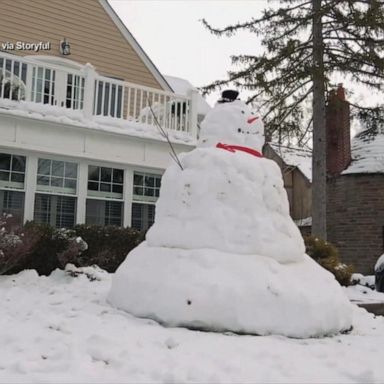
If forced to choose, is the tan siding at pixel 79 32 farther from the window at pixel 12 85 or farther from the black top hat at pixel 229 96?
the black top hat at pixel 229 96

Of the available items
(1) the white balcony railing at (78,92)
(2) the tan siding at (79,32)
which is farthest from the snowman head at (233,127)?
(2) the tan siding at (79,32)

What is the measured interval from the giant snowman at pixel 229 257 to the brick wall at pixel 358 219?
10.2 metres

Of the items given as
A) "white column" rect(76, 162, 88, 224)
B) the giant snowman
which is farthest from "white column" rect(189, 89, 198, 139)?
the giant snowman

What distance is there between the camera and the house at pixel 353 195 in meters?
15.4

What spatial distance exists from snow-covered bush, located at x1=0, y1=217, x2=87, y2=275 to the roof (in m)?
8.00

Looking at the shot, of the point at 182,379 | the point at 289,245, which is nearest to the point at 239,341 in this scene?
the point at 182,379

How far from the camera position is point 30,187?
30.9 ft

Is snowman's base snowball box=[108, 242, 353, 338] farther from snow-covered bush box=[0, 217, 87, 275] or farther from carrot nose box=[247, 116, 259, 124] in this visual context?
snow-covered bush box=[0, 217, 87, 275]

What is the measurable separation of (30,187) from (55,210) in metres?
0.69

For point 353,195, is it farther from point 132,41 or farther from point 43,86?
point 43,86

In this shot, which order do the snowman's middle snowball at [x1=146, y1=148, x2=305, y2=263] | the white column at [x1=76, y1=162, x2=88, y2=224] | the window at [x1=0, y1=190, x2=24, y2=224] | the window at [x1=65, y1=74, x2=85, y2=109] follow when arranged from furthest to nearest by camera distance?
the window at [x1=65, y1=74, x2=85, y2=109]
the white column at [x1=76, y1=162, x2=88, y2=224]
the window at [x1=0, y1=190, x2=24, y2=224]
the snowman's middle snowball at [x1=146, y1=148, x2=305, y2=263]

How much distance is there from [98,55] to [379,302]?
403 inches

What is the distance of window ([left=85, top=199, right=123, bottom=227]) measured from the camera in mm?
10273

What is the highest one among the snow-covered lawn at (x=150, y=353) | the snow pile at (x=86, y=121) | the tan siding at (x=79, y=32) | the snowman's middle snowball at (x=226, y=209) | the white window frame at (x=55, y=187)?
the tan siding at (x=79, y=32)
